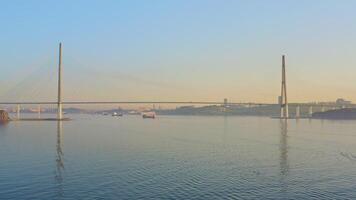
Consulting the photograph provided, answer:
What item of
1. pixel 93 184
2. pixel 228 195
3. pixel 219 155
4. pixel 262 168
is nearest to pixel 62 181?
pixel 93 184

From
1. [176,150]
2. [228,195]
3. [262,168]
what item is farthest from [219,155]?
[228,195]

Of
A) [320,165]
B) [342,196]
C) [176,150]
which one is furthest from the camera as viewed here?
[176,150]

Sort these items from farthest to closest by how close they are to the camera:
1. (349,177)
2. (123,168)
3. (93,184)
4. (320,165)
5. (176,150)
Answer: (176,150) → (320,165) → (123,168) → (349,177) → (93,184)

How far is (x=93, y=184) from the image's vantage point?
22578 mm

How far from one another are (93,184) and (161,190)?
343 centimetres

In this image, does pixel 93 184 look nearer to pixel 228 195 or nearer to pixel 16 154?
pixel 228 195

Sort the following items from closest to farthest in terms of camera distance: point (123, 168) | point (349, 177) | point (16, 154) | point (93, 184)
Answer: point (93, 184), point (349, 177), point (123, 168), point (16, 154)

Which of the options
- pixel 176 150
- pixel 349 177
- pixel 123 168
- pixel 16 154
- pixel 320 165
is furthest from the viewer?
pixel 176 150

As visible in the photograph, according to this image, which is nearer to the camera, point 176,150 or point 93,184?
point 93,184

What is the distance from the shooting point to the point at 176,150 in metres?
39.1

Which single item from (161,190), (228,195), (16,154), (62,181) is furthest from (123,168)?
(16,154)

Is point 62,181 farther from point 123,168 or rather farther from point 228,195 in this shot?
point 228,195

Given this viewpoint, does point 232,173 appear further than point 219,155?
No

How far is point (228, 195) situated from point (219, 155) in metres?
15.1
